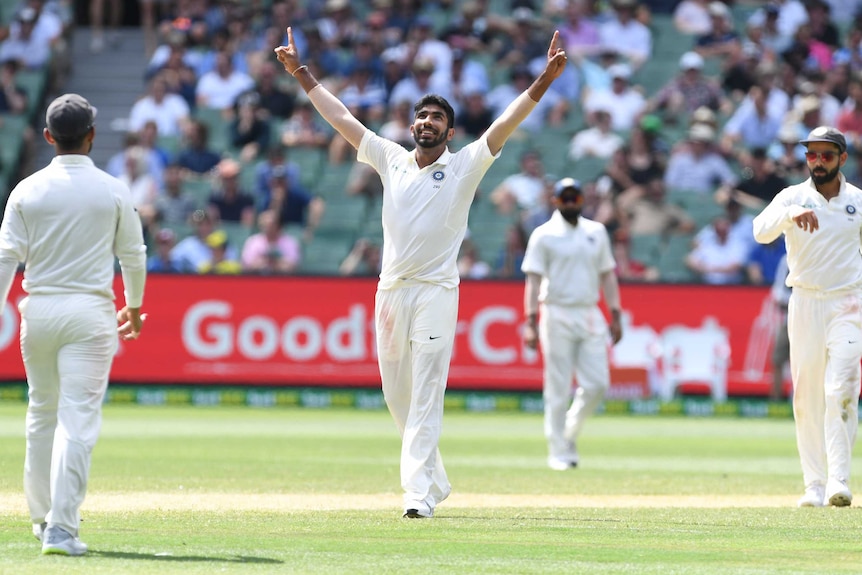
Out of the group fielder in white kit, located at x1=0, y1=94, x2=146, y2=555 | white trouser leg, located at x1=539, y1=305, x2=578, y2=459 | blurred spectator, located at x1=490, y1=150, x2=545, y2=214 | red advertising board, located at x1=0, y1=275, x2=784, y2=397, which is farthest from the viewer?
blurred spectator, located at x1=490, y1=150, x2=545, y2=214

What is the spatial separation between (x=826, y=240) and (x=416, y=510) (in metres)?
3.42

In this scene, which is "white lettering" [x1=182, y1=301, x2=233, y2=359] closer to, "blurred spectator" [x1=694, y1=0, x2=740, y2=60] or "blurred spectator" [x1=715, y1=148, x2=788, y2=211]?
"blurred spectator" [x1=715, y1=148, x2=788, y2=211]

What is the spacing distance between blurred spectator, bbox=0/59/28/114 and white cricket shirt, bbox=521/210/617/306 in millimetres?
13391

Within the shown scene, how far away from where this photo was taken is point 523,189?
23781 mm

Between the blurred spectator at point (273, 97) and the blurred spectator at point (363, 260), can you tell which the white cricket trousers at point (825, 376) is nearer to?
the blurred spectator at point (363, 260)

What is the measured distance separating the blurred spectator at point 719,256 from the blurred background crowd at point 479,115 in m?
0.03

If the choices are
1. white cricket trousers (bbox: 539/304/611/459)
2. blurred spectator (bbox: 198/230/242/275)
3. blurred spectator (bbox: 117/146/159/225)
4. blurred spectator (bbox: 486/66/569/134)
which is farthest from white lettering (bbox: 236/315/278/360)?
white cricket trousers (bbox: 539/304/611/459)

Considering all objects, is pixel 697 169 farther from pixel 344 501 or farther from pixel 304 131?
pixel 344 501

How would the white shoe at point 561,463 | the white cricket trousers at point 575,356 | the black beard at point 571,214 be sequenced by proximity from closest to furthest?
1. the white shoe at point 561,463
2. the white cricket trousers at point 575,356
3. the black beard at point 571,214

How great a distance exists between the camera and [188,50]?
89.5 feet

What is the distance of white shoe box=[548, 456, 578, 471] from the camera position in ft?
47.3

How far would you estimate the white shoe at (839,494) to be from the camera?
10.8 meters

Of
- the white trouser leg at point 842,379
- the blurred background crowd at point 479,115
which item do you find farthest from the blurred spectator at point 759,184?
the white trouser leg at point 842,379

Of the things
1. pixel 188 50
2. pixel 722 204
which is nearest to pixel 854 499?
pixel 722 204
